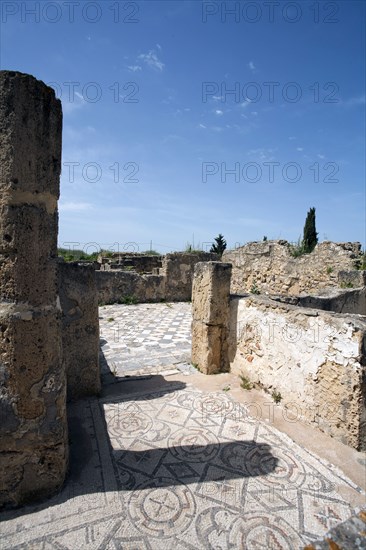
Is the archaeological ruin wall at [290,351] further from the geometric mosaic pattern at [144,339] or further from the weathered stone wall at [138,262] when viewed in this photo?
the weathered stone wall at [138,262]

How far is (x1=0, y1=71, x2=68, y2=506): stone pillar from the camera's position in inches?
88.3

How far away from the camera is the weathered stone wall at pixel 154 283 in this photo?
1190 centimetres

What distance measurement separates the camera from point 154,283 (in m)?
12.7

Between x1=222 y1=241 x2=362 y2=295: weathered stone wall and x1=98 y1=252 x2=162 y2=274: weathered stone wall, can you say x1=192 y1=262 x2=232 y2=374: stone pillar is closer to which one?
x1=222 y1=241 x2=362 y2=295: weathered stone wall

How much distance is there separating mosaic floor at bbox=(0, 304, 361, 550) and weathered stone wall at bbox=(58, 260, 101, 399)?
389 mm

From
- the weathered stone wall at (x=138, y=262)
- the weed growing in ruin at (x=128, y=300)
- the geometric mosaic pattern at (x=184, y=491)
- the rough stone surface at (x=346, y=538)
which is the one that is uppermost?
the weathered stone wall at (x=138, y=262)

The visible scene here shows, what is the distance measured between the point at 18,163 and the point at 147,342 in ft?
17.7

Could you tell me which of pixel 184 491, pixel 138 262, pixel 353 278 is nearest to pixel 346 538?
pixel 184 491

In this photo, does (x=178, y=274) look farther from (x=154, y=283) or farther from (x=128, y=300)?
(x=128, y=300)

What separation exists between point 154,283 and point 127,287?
3.71 feet

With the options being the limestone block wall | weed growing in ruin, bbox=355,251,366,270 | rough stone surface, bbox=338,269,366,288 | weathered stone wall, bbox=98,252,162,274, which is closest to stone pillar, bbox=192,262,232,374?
the limestone block wall

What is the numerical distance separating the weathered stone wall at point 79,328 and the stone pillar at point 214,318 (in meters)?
1.77

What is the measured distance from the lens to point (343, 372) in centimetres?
318

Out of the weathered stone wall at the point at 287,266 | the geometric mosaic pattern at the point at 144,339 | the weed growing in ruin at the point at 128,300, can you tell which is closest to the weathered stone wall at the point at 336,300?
the weathered stone wall at the point at 287,266
